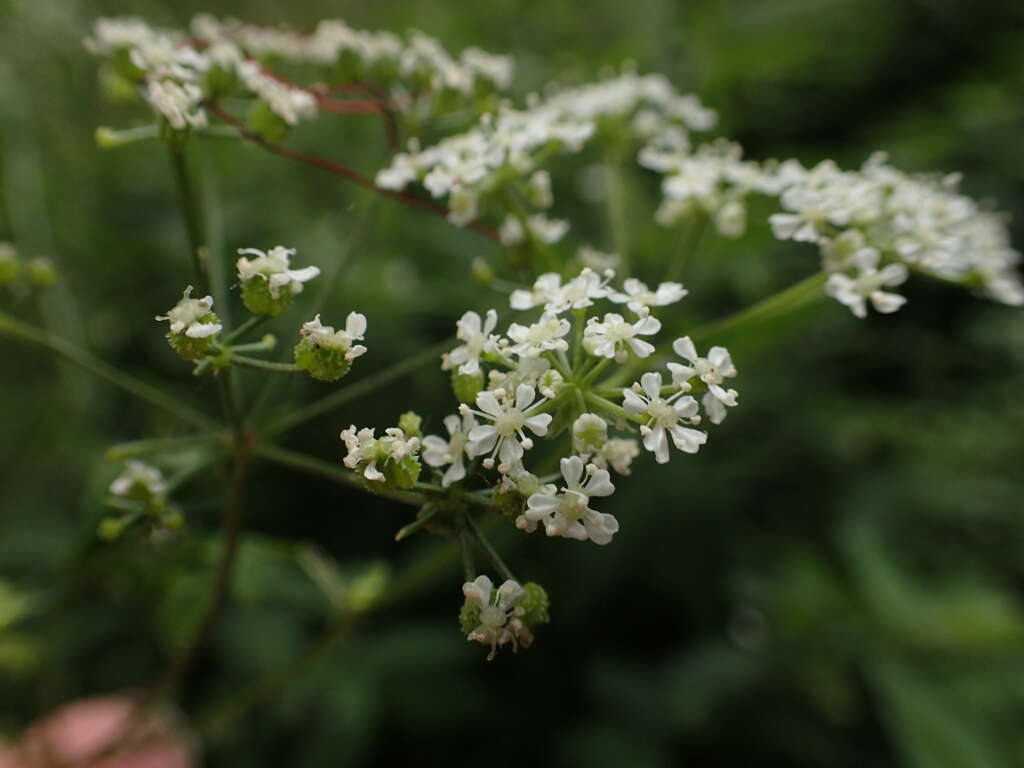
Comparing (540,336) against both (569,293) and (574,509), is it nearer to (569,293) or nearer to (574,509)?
(569,293)

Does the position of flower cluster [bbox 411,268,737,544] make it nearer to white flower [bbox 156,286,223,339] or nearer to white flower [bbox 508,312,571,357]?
white flower [bbox 508,312,571,357]

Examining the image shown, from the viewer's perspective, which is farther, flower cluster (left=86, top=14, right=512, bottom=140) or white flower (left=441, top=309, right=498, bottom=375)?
flower cluster (left=86, top=14, right=512, bottom=140)

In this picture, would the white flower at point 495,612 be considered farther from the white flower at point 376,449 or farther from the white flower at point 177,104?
the white flower at point 177,104

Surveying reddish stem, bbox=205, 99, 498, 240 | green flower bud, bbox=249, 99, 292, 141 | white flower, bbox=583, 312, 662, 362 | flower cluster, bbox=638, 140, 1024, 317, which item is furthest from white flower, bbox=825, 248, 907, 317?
green flower bud, bbox=249, 99, 292, 141

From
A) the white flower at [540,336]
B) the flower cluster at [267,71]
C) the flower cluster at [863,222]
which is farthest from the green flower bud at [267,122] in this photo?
the flower cluster at [863,222]

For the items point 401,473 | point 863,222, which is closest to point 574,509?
point 401,473
